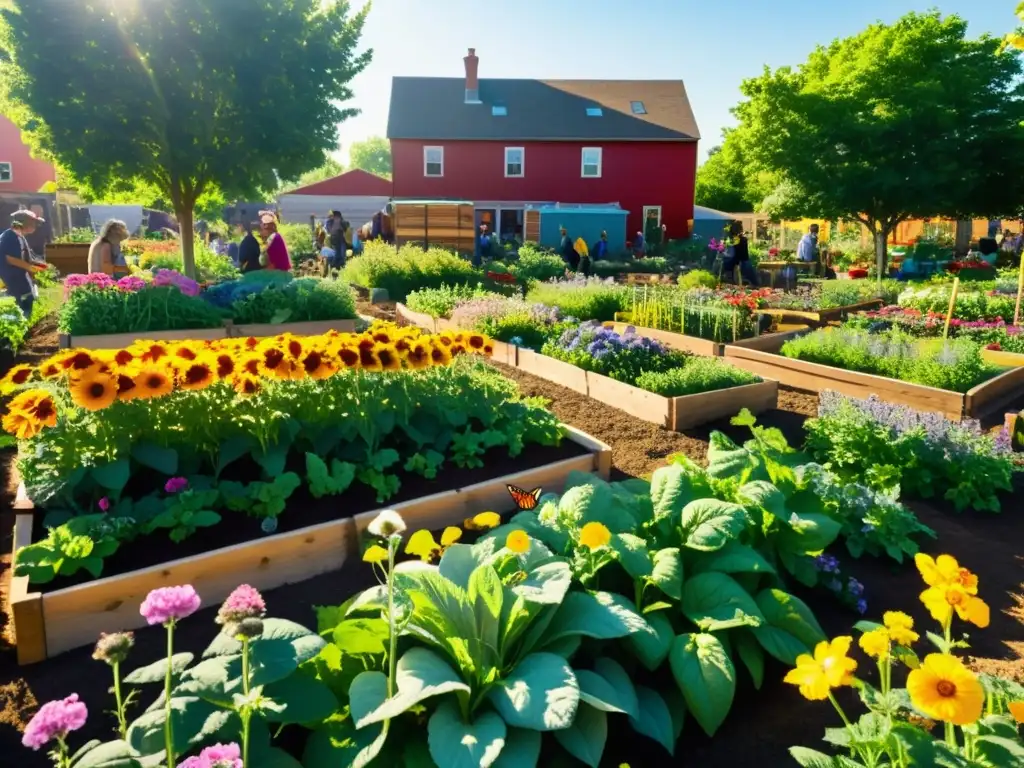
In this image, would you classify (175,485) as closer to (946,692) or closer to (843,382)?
(946,692)

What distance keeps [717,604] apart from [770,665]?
478mm

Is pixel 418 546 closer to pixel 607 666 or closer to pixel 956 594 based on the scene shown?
pixel 607 666

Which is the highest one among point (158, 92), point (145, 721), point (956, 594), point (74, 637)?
point (158, 92)

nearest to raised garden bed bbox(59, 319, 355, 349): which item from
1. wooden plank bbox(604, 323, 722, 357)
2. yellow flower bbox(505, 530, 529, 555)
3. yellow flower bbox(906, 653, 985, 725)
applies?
wooden plank bbox(604, 323, 722, 357)

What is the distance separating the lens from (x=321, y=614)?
2852 millimetres

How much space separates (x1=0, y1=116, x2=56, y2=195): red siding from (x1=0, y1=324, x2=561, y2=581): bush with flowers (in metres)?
44.4

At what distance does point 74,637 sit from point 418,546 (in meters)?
1.58

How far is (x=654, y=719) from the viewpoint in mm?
2557

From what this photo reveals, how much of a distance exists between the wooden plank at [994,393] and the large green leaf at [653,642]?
16.9ft

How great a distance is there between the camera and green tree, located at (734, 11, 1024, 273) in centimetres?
2197

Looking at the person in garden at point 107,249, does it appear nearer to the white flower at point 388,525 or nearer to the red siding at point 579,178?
the white flower at point 388,525

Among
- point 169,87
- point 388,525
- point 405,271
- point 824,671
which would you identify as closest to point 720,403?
point 824,671

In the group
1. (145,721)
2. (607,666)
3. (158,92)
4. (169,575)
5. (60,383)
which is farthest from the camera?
(158,92)

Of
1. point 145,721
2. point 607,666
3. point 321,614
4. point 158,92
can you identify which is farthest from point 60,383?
point 158,92
